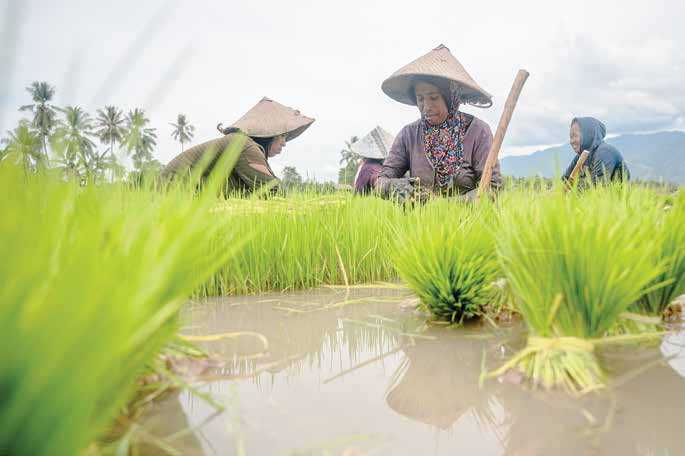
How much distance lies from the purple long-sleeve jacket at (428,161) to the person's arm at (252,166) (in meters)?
1.06

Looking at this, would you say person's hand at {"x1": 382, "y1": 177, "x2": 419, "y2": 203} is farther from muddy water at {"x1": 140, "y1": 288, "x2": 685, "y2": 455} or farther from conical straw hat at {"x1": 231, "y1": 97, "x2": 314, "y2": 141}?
muddy water at {"x1": 140, "y1": 288, "x2": 685, "y2": 455}

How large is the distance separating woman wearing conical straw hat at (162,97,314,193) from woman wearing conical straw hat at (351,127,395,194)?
1810 millimetres

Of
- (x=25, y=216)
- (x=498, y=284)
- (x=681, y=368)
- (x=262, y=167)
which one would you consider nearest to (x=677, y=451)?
(x=681, y=368)

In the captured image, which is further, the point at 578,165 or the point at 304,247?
the point at 304,247

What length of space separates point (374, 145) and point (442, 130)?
11.9 feet

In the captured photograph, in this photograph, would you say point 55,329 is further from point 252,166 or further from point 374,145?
point 374,145

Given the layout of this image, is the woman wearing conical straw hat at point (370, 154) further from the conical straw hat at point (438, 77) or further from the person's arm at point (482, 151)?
the person's arm at point (482, 151)

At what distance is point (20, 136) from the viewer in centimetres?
60

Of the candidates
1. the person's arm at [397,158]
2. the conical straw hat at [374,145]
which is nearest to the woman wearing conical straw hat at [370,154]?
the conical straw hat at [374,145]

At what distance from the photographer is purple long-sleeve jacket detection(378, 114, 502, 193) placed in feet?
12.1

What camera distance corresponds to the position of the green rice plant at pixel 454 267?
1.48m

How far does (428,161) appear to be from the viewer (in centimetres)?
384

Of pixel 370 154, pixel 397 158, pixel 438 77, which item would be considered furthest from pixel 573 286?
pixel 370 154

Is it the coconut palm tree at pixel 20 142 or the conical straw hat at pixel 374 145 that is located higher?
the conical straw hat at pixel 374 145
